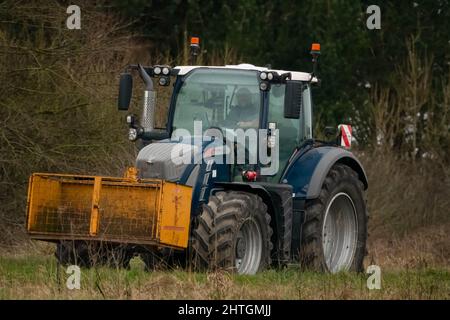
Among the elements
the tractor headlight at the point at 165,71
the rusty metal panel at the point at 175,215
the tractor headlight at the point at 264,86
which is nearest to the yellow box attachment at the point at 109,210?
the rusty metal panel at the point at 175,215

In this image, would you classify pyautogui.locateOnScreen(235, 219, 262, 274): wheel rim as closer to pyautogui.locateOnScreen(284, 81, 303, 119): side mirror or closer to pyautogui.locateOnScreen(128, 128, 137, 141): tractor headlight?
pyautogui.locateOnScreen(284, 81, 303, 119): side mirror

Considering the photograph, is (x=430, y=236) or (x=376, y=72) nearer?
(x=430, y=236)

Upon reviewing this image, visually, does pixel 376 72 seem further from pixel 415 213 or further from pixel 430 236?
Result: pixel 430 236

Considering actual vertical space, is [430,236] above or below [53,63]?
below

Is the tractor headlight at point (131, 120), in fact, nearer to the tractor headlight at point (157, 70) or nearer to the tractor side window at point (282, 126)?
the tractor headlight at point (157, 70)

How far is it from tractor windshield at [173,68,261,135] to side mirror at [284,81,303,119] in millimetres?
515

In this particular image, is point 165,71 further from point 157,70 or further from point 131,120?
point 131,120

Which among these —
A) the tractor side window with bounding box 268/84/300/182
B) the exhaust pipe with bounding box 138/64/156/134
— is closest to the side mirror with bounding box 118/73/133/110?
the exhaust pipe with bounding box 138/64/156/134

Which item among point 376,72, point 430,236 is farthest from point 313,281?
point 376,72

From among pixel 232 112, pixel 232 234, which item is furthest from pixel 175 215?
pixel 232 112

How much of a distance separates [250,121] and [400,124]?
1517 centimetres

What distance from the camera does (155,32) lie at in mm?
29906

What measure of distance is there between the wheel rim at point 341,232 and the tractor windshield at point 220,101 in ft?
6.17

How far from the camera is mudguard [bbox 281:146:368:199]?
45.6 feet
